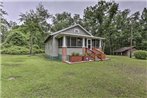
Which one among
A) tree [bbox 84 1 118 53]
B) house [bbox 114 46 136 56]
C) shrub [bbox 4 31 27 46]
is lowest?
house [bbox 114 46 136 56]

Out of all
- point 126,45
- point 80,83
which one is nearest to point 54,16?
point 126,45

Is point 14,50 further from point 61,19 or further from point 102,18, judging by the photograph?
point 61,19

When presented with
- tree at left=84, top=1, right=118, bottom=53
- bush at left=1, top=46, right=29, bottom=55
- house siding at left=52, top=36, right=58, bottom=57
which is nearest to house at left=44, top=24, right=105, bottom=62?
→ house siding at left=52, top=36, right=58, bottom=57

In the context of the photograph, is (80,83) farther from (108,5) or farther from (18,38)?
(108,5)

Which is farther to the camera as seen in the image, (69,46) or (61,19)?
(61,19)

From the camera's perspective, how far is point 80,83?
265 inches

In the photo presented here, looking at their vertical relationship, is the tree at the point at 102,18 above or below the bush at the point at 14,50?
above

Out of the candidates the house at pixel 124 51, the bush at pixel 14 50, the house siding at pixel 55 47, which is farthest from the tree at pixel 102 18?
the house siding at pixel 55 47

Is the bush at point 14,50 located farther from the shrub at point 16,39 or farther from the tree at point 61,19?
the tree at point 61,19

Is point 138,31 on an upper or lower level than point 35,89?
upper

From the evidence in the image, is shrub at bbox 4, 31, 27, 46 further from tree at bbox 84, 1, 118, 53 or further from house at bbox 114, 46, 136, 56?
house at bbox 114, 46, 136, 56

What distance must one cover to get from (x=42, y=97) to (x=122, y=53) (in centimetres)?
3197

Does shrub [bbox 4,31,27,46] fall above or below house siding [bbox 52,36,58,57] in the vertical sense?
above

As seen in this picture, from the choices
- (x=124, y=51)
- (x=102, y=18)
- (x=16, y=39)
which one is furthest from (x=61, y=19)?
(x=124, y=51)
